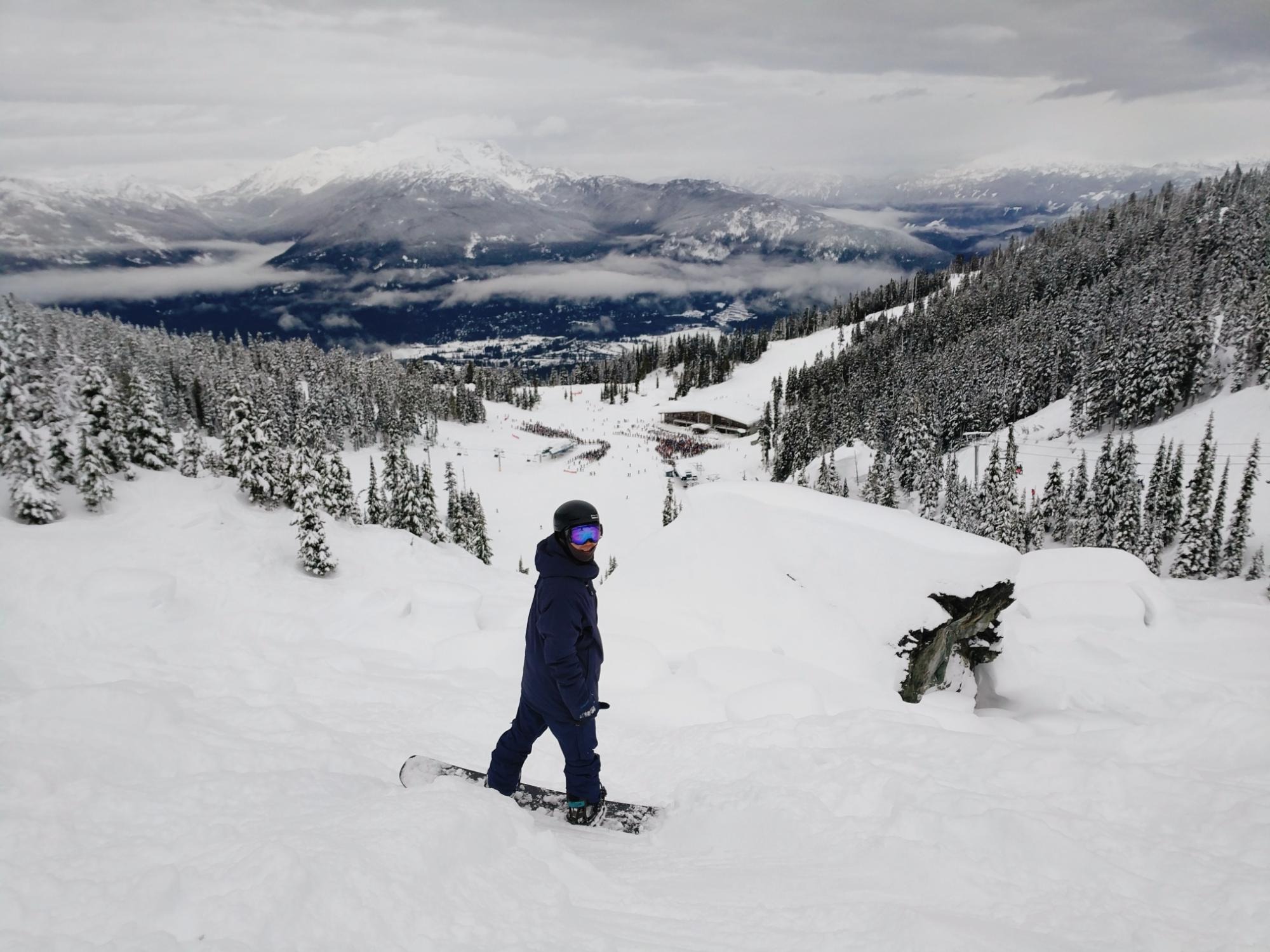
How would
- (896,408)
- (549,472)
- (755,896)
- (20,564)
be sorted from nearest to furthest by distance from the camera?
(755,896)
(20,564)
(549,472)
(896,408)

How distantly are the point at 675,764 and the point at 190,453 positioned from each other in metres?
53.4

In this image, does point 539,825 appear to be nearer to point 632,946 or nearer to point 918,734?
point 632,946

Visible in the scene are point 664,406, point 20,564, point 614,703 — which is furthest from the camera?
point 664,406

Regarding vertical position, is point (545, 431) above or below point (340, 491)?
below

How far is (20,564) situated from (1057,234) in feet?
758

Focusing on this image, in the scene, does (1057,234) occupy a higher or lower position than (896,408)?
higher

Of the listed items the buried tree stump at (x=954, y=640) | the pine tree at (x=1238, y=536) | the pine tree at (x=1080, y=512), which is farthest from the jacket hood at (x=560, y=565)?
the pine tree at (x=1080, y=512)

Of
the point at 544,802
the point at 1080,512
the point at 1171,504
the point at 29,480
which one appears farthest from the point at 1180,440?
the point at 29,480

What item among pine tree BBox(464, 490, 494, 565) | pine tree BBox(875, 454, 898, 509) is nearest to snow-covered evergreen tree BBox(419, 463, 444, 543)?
pine tree BBox(464, 490, 494, 565)

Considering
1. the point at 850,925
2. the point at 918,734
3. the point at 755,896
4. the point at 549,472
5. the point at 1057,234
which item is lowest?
the point at 549,472

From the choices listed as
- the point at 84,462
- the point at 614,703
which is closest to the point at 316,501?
the point at 84,462

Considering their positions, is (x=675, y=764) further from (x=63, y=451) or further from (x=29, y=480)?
(x=63, y=451)

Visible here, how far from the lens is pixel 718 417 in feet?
440

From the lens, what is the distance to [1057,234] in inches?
Answer: 7121
